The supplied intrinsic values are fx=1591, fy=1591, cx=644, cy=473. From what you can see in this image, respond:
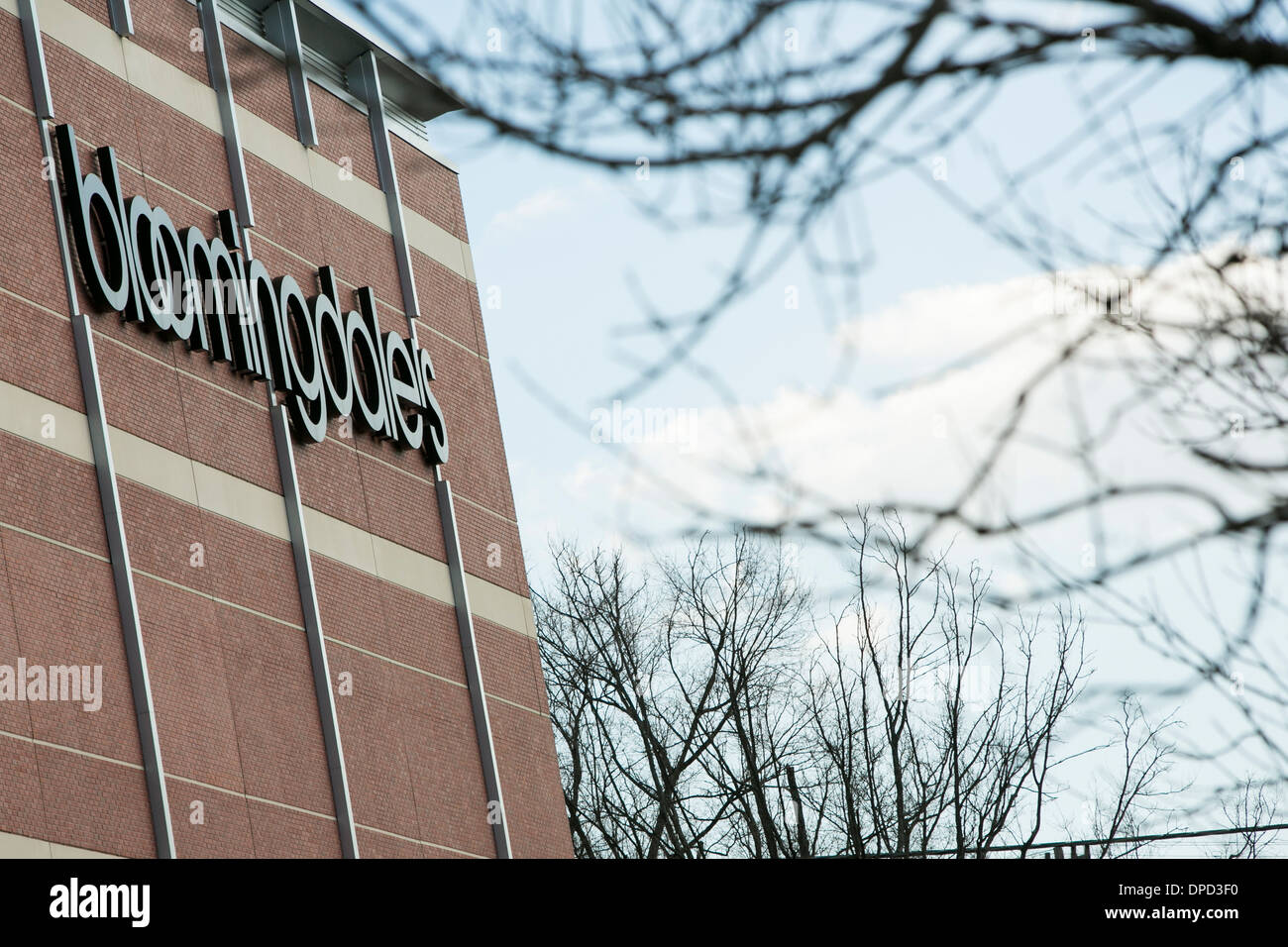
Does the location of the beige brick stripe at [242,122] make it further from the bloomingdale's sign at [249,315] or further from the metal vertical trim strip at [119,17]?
the bloomingdale's sign at [249,315]

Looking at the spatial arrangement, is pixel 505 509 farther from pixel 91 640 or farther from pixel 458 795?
pixel 91 640

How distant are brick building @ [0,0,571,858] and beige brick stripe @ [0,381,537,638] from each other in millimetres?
38

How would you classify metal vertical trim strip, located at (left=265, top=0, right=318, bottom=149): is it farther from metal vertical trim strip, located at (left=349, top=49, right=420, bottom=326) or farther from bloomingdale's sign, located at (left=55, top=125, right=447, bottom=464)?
bloomingdale's sign, located at (left=55, top=125, right=447, bottom=464)

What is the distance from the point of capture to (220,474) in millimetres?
16969

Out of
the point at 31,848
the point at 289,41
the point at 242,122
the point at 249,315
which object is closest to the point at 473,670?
the point at 249,315

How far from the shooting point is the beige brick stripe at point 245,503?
48.2 feet

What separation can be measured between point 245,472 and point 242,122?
4.52m

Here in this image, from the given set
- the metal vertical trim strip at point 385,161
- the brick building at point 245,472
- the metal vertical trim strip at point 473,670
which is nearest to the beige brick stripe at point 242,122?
the brick building at point 245,472

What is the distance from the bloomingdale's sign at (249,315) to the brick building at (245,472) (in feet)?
0.13

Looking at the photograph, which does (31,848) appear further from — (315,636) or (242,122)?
(242,122)

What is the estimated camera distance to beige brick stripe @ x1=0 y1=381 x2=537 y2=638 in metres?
14.7
